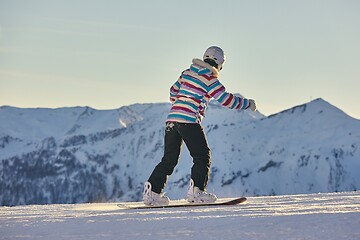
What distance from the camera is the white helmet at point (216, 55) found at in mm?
8797

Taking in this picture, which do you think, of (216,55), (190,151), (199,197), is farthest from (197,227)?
(216,55)

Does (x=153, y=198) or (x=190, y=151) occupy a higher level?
(x=190, y=151)

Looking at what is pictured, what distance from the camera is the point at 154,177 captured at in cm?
873

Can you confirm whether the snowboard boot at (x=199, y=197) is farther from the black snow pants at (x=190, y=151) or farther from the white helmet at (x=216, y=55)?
the white helmet at (x=216, y=55)

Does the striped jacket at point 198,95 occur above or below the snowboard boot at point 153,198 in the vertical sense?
above

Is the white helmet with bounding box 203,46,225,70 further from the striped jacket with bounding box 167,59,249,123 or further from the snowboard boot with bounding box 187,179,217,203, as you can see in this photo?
the snowboard boot with bounding box 187,179,217,203

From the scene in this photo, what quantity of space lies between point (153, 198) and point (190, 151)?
761 mm

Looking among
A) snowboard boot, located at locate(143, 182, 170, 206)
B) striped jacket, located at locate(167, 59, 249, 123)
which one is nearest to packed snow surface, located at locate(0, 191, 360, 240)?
snowboard boot, located at locate(143, 182, 170, 206)

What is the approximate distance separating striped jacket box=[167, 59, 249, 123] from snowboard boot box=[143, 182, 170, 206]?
94 cm

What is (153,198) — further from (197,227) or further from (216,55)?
(197,227)

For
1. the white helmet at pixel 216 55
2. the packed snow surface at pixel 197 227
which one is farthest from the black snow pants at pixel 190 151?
the packed snow surface at pixel 197 227

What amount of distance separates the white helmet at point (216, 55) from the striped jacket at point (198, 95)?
0.59ft

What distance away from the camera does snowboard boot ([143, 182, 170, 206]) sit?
336 inches

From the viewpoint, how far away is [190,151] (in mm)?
8656
